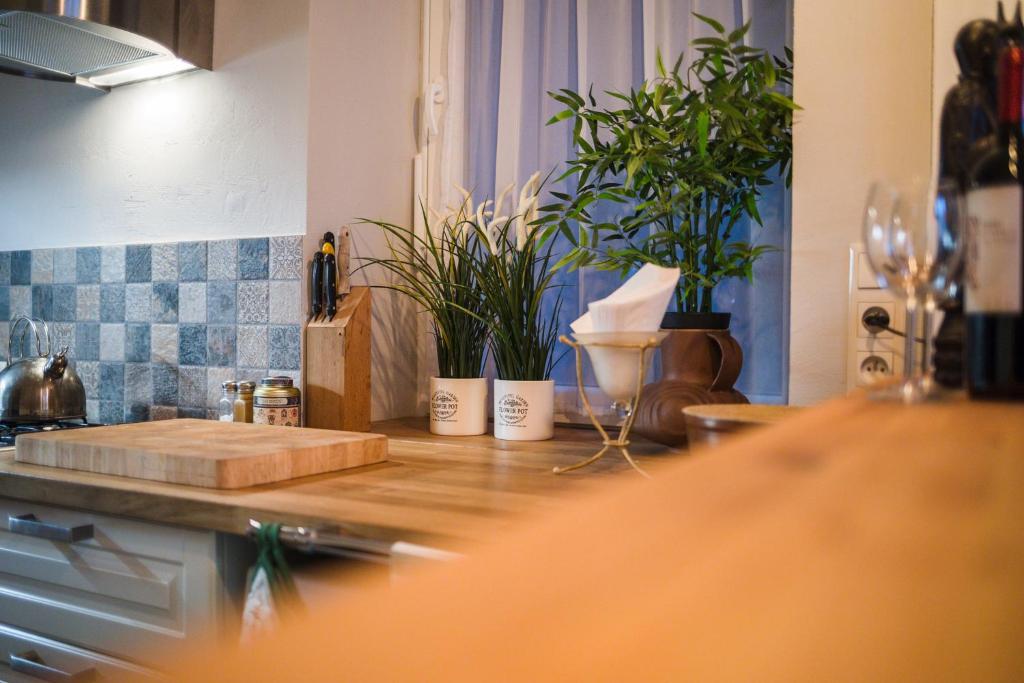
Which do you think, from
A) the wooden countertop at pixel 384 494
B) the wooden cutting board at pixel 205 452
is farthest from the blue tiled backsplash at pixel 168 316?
the wooden countertop at pixel 384 494

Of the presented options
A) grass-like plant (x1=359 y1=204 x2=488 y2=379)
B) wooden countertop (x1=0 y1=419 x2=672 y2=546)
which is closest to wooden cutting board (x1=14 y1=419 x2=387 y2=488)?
wooden countertop (x1=0 y1=419 x2=672 y2=546)

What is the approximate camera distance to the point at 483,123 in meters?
2.01

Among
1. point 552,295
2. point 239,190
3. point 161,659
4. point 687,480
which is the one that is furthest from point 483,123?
point 687,480

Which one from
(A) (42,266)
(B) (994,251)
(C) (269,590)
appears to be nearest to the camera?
(B) (994,251)

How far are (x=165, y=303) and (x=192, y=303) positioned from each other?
90 mm

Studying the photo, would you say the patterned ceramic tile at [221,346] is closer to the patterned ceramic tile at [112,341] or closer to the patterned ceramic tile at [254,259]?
the patterned ceramic tile at [254,259]

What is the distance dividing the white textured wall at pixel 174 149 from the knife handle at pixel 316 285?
85mm

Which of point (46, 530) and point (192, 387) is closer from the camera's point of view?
point (46, 530)

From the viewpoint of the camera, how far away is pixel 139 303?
1976 millimetres

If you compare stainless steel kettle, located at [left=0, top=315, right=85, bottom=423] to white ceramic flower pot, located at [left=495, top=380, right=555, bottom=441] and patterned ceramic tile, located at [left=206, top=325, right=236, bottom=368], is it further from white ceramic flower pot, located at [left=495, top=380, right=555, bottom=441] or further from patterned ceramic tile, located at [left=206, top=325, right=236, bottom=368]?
white ceramic flower pot, located at [left=495, top=380, right=555, bottom=441]

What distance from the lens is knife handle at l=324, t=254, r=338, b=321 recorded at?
172 cm

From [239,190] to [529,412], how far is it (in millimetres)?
841

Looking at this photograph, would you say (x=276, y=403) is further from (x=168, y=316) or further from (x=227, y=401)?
(x=168, y=316)

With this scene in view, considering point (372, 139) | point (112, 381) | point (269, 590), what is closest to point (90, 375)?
point (112, 381)
